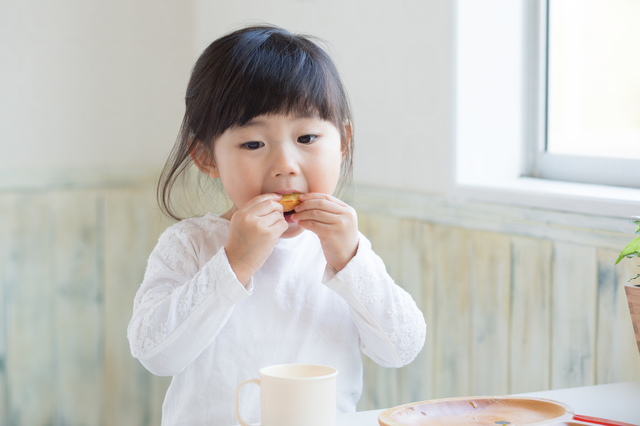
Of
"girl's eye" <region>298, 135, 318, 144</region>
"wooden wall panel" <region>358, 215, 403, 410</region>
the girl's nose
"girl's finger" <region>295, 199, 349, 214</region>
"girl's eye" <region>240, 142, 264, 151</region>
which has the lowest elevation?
"wooden wall panel" <region>358, 215, 403, 410</region>

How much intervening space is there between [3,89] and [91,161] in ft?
1.11

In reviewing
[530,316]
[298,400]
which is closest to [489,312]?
[530,316]

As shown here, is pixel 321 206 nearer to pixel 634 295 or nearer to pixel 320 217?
pixel 320 217

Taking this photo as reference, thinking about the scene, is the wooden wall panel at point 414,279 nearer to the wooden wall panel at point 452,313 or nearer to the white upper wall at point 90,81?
the wooden wall panel at point 452,313

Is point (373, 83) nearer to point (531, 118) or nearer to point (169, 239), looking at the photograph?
point (531, 118)

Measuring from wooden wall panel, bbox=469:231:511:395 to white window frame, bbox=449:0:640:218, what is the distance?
0.10m

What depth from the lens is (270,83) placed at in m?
0.99

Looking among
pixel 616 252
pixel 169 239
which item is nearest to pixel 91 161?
pixel 169 239

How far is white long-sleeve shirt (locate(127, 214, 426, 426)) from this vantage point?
0.95m

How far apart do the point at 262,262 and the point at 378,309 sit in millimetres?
188

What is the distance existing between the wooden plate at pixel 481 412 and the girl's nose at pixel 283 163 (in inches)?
15.5

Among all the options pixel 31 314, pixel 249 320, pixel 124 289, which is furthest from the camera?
pixel 124 289

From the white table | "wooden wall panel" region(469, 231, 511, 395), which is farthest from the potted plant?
"wooden wall panel" region(469, 231, 511, 395)

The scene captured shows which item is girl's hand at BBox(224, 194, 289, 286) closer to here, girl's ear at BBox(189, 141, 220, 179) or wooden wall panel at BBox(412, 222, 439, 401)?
girl's ear at BBox(189, 141, 220, 179)
